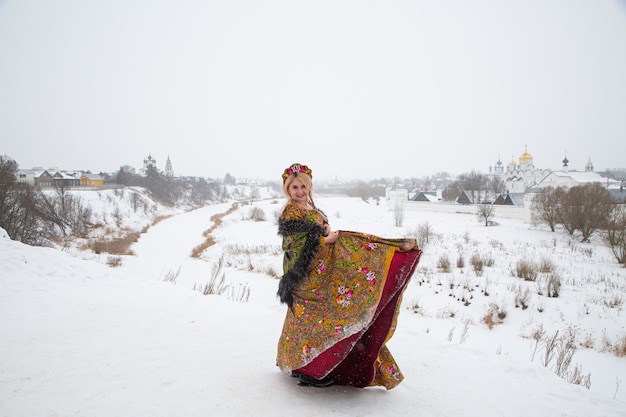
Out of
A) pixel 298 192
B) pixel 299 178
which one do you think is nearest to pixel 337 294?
pixel 298 192

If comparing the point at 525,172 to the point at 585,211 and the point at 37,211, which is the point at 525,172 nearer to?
the point at 585,211

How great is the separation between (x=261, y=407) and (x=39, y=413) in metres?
1.60

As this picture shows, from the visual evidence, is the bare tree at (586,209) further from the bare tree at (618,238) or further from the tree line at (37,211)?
the tree line at (37,211)

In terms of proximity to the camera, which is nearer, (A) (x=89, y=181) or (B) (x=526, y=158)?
(A) (x=89, y=181)

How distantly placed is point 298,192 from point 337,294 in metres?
0.94

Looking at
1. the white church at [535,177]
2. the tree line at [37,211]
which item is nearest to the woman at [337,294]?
the tree line at [37,211]

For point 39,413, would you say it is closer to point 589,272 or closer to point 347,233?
point 347,233

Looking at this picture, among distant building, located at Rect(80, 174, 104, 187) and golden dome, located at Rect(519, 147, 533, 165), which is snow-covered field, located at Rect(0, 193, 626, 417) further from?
golden dome, located at Rect(519, 147, 533, 165)

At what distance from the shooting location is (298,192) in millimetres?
3070

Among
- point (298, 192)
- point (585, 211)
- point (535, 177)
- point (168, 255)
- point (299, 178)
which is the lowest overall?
point (168, 255)

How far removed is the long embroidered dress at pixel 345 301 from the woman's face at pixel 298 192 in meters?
0.08

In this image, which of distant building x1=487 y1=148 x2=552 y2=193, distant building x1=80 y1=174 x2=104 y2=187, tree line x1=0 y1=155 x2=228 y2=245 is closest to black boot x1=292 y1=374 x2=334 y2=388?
tree line x1=0 y1=155 x2=228 y2=245

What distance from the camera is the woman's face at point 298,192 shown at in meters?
3.08

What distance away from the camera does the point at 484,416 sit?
9.95 ft
